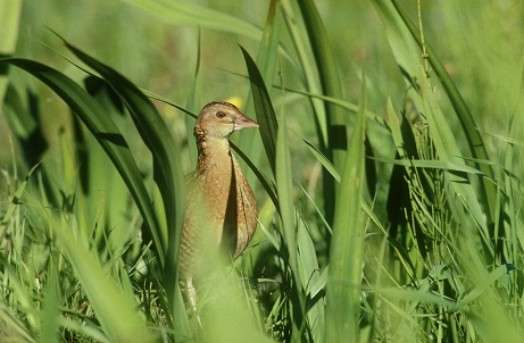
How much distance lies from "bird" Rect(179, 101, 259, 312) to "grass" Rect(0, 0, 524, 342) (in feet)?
0.27

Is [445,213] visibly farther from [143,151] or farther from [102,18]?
[102,18]

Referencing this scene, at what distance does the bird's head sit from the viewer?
3.61 meters

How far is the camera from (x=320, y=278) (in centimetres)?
262

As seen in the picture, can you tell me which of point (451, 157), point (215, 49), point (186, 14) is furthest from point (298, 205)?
point (215, 49)

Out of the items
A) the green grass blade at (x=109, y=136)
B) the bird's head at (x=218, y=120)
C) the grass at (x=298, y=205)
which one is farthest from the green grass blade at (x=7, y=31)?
the bird's head at (x=218, y=120)

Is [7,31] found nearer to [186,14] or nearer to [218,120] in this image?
[186,14]

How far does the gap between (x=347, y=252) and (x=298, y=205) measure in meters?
1.13

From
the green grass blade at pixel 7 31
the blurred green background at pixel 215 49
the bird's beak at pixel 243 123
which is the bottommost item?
the bird's beak at pixel 243 123

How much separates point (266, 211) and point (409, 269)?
0.71m

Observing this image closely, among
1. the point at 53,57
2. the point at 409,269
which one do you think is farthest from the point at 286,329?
the point at 53,57

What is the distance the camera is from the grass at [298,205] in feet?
7.34

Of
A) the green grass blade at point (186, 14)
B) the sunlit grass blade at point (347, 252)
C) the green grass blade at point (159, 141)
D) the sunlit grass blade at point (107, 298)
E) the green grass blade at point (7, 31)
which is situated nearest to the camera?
the sunlit grass blade at point (107, 298)

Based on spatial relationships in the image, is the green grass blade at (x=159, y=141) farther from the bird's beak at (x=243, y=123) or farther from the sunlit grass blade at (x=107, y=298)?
the bird's beak at (x=243, y=123)

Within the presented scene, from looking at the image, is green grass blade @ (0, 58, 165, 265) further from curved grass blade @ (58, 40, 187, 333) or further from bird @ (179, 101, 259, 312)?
bird @ (179, 101, 259, 312)
